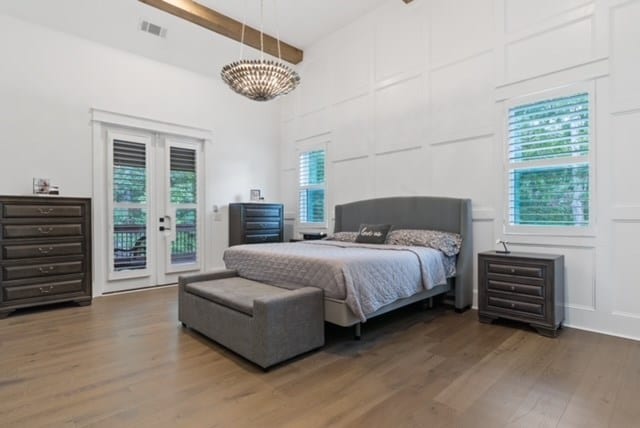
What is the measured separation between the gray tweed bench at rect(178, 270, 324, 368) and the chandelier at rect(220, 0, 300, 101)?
1.99m

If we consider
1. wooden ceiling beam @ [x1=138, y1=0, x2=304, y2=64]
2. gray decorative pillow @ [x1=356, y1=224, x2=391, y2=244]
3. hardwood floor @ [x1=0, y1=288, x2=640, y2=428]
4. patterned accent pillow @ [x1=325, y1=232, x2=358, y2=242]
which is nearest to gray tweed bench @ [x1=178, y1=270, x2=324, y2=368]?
hardwood floor @ [x1=0, y1=288, x2=640, y2=428]

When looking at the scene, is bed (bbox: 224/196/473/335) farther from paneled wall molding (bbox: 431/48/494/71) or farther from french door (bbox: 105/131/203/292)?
french door (bbox: 105/131/203/292)

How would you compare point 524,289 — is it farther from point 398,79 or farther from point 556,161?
point 398,79

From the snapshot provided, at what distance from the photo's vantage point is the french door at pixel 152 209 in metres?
4.89

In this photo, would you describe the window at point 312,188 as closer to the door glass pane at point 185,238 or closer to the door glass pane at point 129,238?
the door glass pane at point 185,238

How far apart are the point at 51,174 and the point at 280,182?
12.2 ft

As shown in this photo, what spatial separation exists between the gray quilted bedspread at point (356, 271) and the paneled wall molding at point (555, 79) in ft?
6.29

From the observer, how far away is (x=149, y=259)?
17.1 feet

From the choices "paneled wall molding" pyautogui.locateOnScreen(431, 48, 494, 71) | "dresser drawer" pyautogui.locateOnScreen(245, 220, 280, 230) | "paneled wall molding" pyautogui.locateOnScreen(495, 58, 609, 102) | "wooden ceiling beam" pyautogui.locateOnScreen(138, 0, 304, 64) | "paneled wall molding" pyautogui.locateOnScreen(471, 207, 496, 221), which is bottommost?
"dresser drawer" pyautogui.locateOnScreen(245, 220, 280, 230)

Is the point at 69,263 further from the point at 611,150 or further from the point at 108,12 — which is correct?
the point at 611,150

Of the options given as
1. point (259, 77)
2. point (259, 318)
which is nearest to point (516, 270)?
point (259, 318)

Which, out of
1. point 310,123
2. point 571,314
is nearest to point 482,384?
point 571,314

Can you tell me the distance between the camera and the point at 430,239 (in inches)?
152

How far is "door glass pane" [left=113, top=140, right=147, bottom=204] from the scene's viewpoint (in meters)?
4.90
